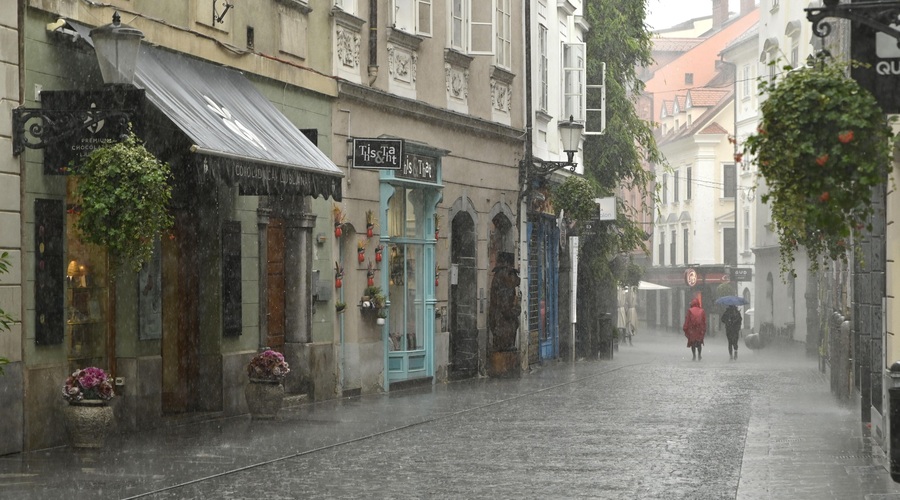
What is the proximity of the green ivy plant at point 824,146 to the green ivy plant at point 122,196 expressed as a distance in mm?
6280

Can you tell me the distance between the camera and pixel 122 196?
44.0 feet

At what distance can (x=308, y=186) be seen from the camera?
57.2 ft

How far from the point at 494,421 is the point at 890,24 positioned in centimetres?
919

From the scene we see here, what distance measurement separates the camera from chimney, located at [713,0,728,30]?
87875mm

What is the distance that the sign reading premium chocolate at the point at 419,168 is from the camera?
76.3 ft

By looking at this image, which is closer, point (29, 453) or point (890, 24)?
point (890, 24)

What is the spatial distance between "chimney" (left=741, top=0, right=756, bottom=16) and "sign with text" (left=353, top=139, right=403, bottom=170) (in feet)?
206

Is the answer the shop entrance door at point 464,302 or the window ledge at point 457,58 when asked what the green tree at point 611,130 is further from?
the window ledge at point 457,58

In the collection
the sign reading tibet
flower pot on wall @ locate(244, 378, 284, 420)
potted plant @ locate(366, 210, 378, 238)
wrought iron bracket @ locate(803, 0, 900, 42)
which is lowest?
flower pot on wall @ locate(244, 378, 284, 420)

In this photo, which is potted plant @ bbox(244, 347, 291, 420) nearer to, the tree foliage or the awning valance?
the awning valance

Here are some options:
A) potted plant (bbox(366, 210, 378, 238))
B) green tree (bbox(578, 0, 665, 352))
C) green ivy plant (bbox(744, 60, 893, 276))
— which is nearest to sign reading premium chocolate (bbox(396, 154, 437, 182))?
potted plant (bbox(366, 210, 378, 238))

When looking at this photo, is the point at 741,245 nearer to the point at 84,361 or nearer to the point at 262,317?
the point at 262,317

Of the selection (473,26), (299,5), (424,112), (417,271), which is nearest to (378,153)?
(299,5)

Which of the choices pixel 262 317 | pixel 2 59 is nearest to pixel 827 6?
pixel 2 59
